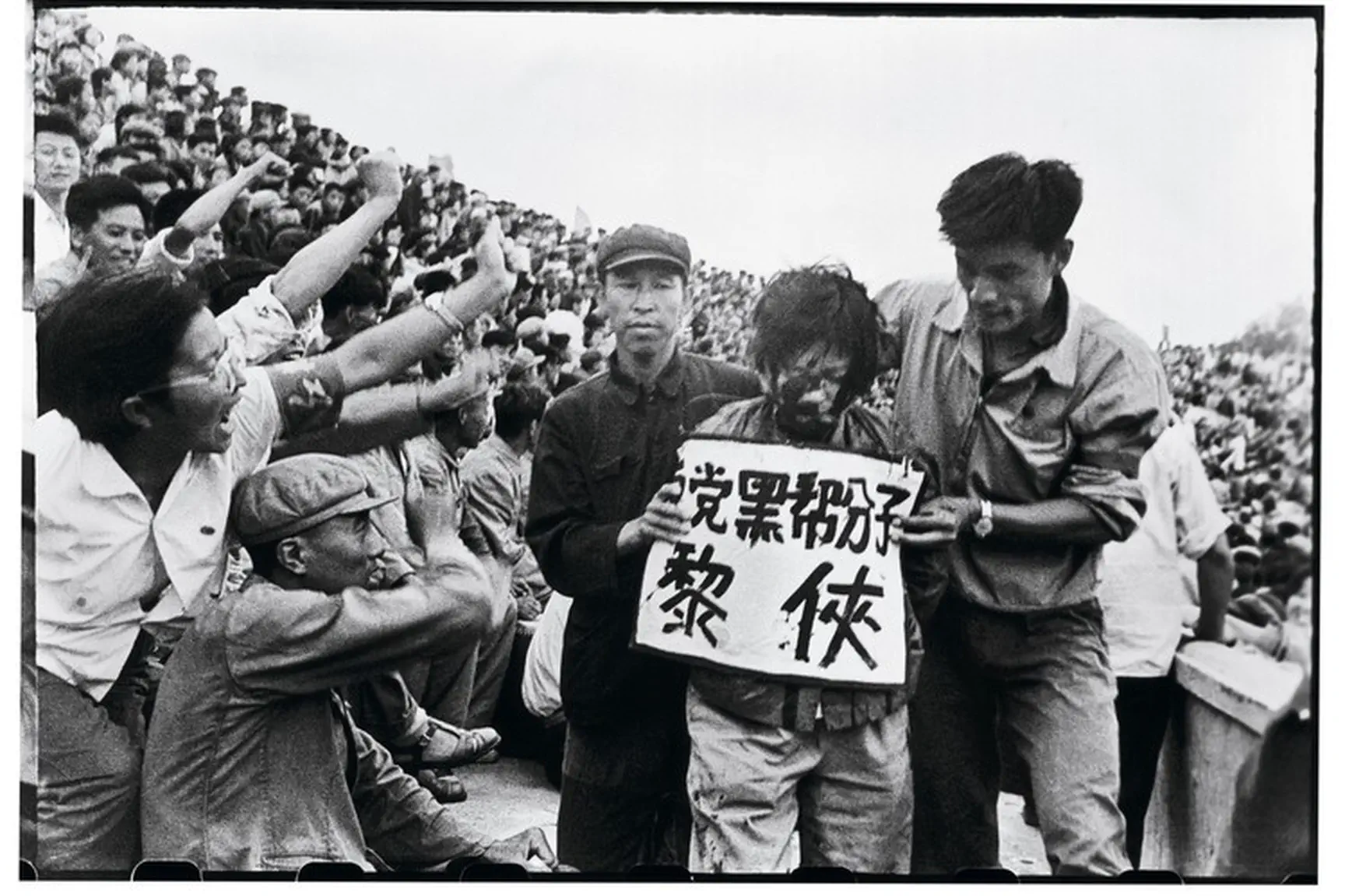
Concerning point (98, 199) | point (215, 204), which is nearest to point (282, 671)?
point (215, 204)

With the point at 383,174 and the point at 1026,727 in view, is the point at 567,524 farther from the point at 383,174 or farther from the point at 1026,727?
the point at 1026,727

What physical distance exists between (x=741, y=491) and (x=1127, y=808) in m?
1.42

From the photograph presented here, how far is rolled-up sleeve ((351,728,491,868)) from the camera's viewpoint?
451 cm

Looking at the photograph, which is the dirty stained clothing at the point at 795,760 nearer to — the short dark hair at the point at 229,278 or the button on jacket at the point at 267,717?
the button on jacket at the point at 267,717

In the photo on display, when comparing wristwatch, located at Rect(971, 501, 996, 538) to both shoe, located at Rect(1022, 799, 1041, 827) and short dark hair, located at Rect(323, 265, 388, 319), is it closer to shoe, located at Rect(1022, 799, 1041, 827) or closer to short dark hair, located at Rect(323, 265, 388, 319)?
shoe, located at Rect(1022, 799, 1041, 827)

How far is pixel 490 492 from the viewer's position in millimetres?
4492

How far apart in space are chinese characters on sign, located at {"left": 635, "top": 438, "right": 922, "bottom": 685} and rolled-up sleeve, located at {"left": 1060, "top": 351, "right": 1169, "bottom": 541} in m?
0.49

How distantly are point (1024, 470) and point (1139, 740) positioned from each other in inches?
32.9

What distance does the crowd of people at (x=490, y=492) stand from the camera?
4.44 metres

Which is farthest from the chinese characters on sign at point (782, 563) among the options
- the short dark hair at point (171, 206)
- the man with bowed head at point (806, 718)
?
the short dark hair at point (171, 206)

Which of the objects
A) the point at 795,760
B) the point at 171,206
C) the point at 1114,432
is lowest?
the point at 795,760

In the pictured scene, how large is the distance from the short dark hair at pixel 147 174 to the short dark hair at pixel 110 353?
30cm

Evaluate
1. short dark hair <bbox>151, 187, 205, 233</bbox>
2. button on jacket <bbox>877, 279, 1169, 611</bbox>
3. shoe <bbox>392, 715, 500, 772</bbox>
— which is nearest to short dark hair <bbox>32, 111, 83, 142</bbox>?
short dark hair <bbox>151, 187, 205, 233</bbox>

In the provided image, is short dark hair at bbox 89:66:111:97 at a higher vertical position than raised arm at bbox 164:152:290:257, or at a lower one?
higher
